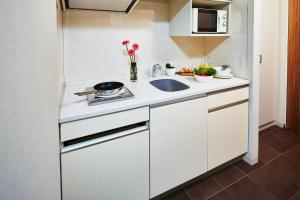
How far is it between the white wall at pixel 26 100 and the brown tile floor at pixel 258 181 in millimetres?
1174

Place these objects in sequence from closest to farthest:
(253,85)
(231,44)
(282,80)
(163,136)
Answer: (163,136)
(253,85)
(231,44)
(282,80)

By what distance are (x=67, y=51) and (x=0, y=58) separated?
4.00ft

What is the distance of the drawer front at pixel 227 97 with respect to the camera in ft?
5.34

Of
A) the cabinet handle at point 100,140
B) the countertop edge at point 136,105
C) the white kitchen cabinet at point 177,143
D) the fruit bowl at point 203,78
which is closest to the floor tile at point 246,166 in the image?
the white kitchen cabinet at point 177,143

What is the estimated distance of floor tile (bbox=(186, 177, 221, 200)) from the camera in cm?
160

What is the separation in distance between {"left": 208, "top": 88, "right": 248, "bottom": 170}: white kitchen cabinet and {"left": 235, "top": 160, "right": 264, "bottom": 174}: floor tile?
0.42 feet

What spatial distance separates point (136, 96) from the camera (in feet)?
4.53

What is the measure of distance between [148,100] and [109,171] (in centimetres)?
52

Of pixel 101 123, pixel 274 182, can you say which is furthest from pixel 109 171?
pixel 274 182

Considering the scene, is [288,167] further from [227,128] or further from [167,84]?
[167,84]

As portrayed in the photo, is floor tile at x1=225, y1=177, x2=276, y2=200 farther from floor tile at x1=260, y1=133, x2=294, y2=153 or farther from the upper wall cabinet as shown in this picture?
the upper wall cabinet

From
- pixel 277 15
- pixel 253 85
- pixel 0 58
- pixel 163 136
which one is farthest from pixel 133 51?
pixel 277 15

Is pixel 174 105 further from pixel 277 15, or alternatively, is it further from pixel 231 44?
pixel 277 15

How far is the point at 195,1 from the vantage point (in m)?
1.83
